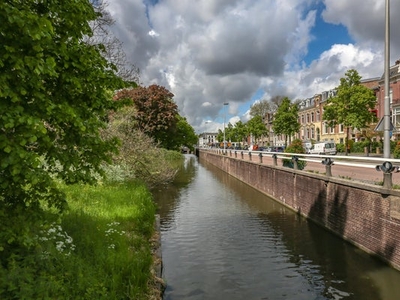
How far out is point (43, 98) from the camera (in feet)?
12.8

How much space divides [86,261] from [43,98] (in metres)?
3.23

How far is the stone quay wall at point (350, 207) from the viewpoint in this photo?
8781 millimetres

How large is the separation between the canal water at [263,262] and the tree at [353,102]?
2887cm

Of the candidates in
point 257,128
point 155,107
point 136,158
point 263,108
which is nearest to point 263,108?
point 263,108

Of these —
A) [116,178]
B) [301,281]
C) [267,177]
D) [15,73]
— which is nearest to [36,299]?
[15,73]

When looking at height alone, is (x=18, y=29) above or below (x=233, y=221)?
above

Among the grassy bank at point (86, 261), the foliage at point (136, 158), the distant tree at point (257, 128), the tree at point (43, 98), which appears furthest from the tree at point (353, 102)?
the distant tree at point (257, 128)

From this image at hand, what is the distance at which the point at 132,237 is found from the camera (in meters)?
8.45

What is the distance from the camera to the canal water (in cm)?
780

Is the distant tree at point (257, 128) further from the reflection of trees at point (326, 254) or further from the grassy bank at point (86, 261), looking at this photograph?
the grassy bank at point (86, 261)

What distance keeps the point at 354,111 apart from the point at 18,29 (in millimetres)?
42382

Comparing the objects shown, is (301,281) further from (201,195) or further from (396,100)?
(396,100)

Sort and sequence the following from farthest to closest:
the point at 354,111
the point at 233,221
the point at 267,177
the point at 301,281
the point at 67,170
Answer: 1. the point at 354,111
2. the point at 267,177
3. the point at 233,221
4. the point at 301,281
5. the point at 67,170

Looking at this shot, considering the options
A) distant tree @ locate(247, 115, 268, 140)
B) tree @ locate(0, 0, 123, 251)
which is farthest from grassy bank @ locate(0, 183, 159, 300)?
distant tree @ locate(247, 115, 268, 140)
